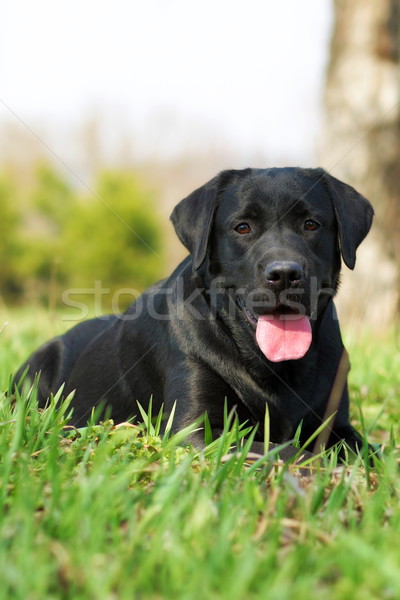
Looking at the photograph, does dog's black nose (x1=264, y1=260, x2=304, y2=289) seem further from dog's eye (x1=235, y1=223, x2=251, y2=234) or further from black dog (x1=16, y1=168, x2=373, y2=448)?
dog's eye (x1=235, y1=223, x2=251, y2=234)

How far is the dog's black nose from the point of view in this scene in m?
2.67

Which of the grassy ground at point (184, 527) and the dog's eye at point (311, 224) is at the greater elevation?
the dog's eye at point (311, 224)

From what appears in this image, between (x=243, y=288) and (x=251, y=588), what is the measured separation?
5.47ft

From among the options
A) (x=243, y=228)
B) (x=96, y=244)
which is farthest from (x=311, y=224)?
(x=96, y=244)

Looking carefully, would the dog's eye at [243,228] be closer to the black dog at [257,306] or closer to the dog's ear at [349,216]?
the black dog at [257,306]

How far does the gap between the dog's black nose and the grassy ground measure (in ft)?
2.56

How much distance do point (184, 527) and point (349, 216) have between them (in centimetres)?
199

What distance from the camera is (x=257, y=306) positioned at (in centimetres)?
281

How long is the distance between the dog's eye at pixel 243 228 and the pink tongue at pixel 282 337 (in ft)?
1.55

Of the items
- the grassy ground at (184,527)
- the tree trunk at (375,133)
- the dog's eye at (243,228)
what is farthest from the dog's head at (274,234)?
the tree trunk at (375,133)

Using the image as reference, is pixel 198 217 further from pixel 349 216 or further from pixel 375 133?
pixel 375 133

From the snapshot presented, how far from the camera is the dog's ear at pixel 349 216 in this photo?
301 cm

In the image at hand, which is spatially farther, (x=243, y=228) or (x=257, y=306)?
(x=243, y=228)

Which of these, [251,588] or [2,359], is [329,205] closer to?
[251,588]
